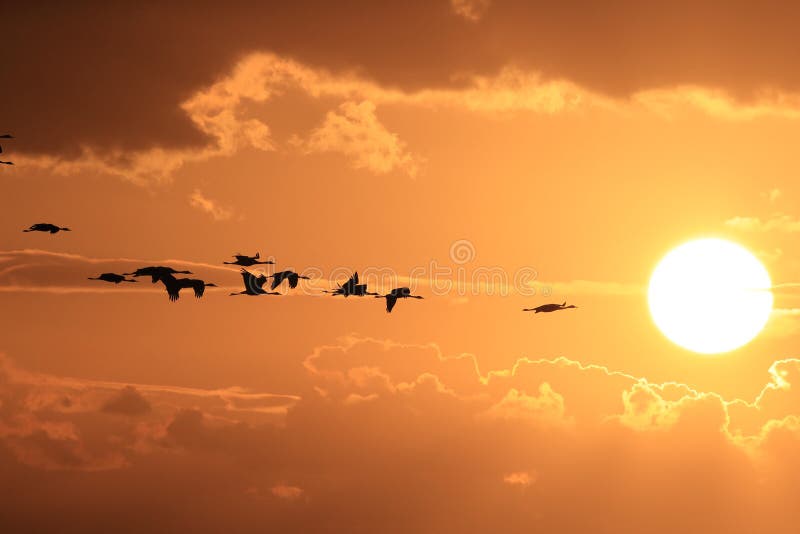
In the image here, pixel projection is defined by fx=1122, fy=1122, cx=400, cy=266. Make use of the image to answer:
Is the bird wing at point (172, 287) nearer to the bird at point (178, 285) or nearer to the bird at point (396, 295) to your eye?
the bird at point (178, 285)

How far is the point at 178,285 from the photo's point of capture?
10238cm

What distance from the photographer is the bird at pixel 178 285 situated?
10030 cm

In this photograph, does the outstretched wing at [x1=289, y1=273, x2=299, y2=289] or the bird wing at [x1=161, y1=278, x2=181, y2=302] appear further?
the outstretched wing at [x1=289, y1=273, x2=299, y2=289]

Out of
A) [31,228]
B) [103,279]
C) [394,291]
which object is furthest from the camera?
[394,291]

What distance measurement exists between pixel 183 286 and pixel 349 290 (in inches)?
619

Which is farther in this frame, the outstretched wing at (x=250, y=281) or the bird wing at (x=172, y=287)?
the outstretched wing at (x=250, y=281)

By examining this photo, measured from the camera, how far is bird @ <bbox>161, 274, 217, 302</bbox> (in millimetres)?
100300

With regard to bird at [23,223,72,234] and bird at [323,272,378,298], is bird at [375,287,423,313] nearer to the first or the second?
bird at [323,272,378,298]

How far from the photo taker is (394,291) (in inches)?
4547

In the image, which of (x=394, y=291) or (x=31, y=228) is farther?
(x=394, y=291)

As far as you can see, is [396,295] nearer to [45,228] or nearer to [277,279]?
[277,279]

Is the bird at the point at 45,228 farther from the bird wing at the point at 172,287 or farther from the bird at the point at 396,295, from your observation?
the bird at the point at 396,295

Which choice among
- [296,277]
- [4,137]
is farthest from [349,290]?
[4,137]

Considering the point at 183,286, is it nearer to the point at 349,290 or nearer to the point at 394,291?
the point at 349,290
